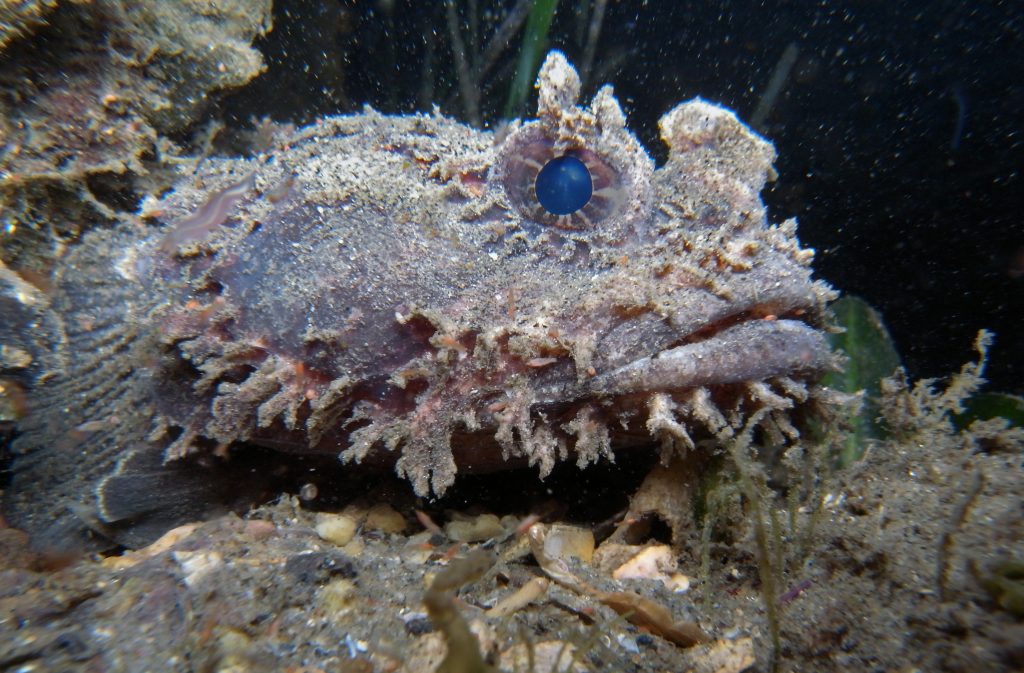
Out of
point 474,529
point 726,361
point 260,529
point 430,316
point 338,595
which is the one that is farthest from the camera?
point 474,529

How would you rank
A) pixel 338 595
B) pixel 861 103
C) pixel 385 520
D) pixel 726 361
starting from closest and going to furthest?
pixel 338 595
pixel 726 361
pixel 385 520
pixel 861 103

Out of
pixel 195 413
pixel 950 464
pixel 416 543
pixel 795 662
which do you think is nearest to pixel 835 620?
pixel 795 662

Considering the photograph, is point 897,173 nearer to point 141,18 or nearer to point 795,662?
point 795,662

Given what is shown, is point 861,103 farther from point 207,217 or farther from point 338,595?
point 338,595

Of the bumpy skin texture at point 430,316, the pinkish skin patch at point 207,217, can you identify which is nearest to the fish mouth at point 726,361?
the bumpy skin texture at point 430,316

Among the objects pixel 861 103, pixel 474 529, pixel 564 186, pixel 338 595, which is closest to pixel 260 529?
pixel 338 595

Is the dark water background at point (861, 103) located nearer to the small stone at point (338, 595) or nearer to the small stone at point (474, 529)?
the small stone at point (474, 529)
